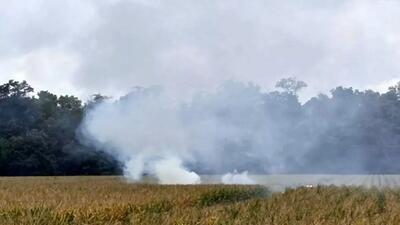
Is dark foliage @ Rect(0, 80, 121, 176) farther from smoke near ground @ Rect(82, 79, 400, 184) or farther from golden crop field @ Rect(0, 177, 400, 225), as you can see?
golden crop field @ Rect(0, 177, 400, 225)

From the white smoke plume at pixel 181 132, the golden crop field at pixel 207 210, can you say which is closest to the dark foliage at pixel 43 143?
the white smoke plume at pixel 181 132

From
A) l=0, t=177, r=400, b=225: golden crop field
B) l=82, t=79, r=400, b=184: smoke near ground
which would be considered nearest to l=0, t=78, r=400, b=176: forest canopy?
l=82, t=79, r=400, b=184: smoke near ground

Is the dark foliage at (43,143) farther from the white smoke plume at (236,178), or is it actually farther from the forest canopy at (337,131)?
the forest canopy at (337,131)

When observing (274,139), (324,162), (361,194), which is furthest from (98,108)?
(361,194)

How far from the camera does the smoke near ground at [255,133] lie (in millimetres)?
39062

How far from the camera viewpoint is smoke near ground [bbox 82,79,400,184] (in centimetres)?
Answer: 3906

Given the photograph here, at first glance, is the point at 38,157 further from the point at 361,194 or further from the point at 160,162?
the point at 361,194

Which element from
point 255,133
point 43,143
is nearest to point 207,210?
point 255,133

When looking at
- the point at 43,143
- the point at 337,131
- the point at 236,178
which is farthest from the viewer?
the point at 43,143

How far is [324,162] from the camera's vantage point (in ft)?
130

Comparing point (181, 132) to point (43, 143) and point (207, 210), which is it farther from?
point (43, 143)

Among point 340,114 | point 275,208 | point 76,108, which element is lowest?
point 275,208

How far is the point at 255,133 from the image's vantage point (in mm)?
39406

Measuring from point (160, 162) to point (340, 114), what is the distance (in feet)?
44.1
